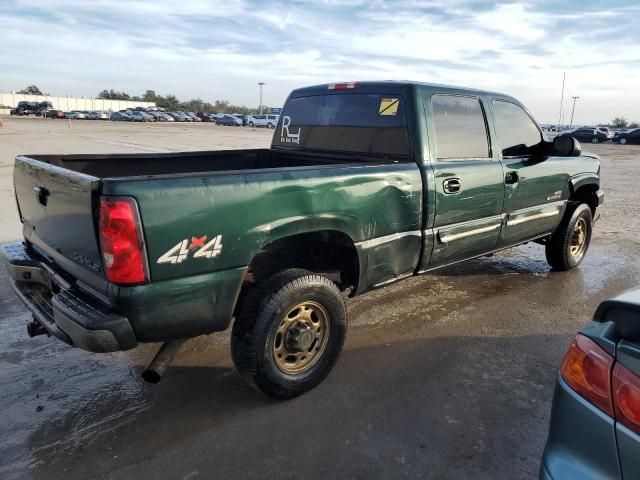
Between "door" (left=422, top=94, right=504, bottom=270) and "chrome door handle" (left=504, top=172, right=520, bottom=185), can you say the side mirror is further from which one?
"door" (left=422, top=94, right=504, bottom=270)

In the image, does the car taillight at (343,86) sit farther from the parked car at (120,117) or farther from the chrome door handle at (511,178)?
the parked car at (120,117)

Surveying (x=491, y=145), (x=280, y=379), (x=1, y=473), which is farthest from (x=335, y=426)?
(x=491, y=145)

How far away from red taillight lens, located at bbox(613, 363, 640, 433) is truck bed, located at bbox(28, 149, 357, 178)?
3007mm

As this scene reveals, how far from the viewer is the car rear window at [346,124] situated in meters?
4.01

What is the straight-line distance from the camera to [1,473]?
2545mm

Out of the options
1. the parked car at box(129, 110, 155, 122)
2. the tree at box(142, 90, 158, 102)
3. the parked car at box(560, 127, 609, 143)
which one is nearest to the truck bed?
the parked car at box(560, 127, 609, 143)

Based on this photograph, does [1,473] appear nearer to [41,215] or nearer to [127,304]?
[127,304]

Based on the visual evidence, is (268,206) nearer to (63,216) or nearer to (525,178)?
(63,216)

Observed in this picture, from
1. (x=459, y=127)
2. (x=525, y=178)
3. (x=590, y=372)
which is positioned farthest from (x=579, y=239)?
(x=590, y=372)

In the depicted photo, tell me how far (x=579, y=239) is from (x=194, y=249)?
5.14 metres

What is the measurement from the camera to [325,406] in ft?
10.5

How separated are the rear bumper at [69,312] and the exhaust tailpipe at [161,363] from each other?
1.01 ft

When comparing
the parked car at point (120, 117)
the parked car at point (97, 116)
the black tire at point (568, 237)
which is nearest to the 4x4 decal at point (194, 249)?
the black tire at point (568, 237)

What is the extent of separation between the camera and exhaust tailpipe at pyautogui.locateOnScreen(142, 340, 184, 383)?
2850mm
